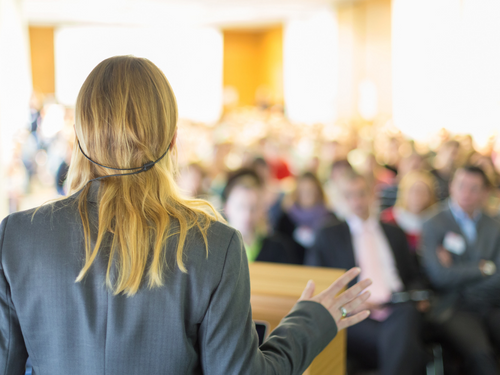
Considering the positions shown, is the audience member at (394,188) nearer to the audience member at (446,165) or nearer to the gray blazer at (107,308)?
the audience member at (446,165)

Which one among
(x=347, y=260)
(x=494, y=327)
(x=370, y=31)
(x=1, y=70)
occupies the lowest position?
(x=494, y=327)

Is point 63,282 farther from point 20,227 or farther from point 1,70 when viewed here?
point 1,70

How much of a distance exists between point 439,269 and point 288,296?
2035 millimetres

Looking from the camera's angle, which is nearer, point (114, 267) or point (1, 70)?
point (114, 267)

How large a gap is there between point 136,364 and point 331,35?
1623 centimetres

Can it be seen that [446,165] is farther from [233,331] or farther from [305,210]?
[233,331]

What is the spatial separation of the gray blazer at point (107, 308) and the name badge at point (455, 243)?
8.50ft

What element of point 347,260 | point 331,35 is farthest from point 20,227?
point 331,35

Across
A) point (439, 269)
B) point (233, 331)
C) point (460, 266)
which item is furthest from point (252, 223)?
point (233, 331)

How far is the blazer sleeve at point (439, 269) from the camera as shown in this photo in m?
2.96

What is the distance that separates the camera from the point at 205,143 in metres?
9.75

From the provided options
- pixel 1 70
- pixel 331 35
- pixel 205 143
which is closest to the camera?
pixel 1 70

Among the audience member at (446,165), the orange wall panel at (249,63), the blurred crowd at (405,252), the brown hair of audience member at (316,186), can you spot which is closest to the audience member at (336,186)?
the blurred crowd at (405,252)

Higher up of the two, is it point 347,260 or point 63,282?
point 63,282
